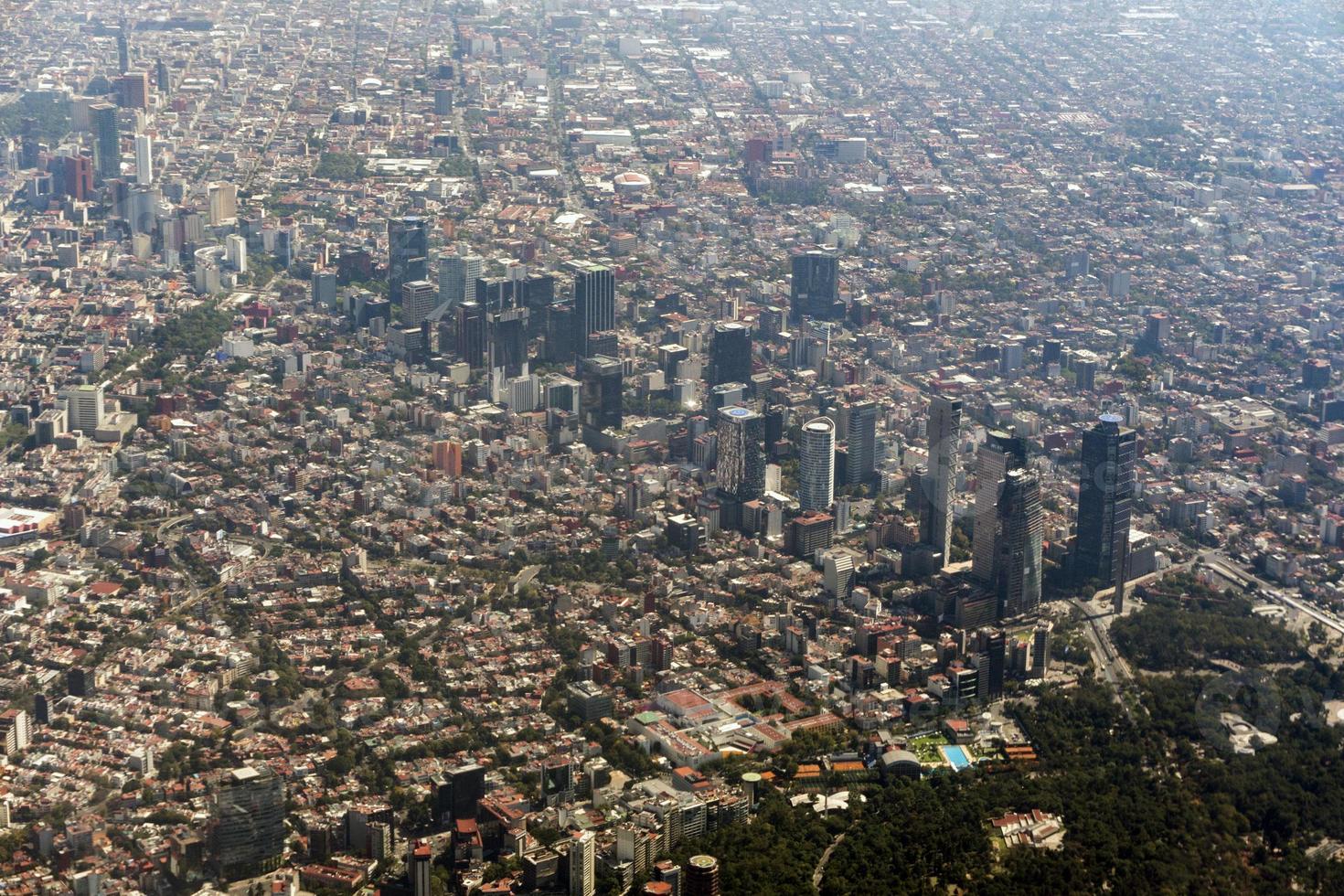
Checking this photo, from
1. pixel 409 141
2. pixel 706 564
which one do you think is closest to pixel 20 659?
pixel 706 564

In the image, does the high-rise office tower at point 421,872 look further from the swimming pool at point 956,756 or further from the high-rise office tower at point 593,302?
the high-rise office tower at point 593,302

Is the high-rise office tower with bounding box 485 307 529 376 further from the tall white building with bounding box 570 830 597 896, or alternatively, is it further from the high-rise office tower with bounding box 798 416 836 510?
the tall white building with bounding box 570 830 597 896

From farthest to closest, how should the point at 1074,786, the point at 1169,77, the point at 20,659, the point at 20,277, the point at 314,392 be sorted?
the point at 1169,77
the point at 20,277
the point at 314,392
the point at 20,659
the point at 1074,786

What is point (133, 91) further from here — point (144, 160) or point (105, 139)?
point (144, 160)

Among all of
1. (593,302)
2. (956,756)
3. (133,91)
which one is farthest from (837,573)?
(133,91)

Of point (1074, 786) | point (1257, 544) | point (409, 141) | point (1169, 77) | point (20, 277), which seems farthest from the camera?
point (1169, 77)

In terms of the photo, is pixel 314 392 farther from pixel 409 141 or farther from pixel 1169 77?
pixel 1169 77

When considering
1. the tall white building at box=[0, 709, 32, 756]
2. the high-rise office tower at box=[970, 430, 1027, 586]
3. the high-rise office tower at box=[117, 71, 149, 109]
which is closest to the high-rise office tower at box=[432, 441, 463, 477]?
the high-rise office tower at box=[970, 430, 1027, 586]
